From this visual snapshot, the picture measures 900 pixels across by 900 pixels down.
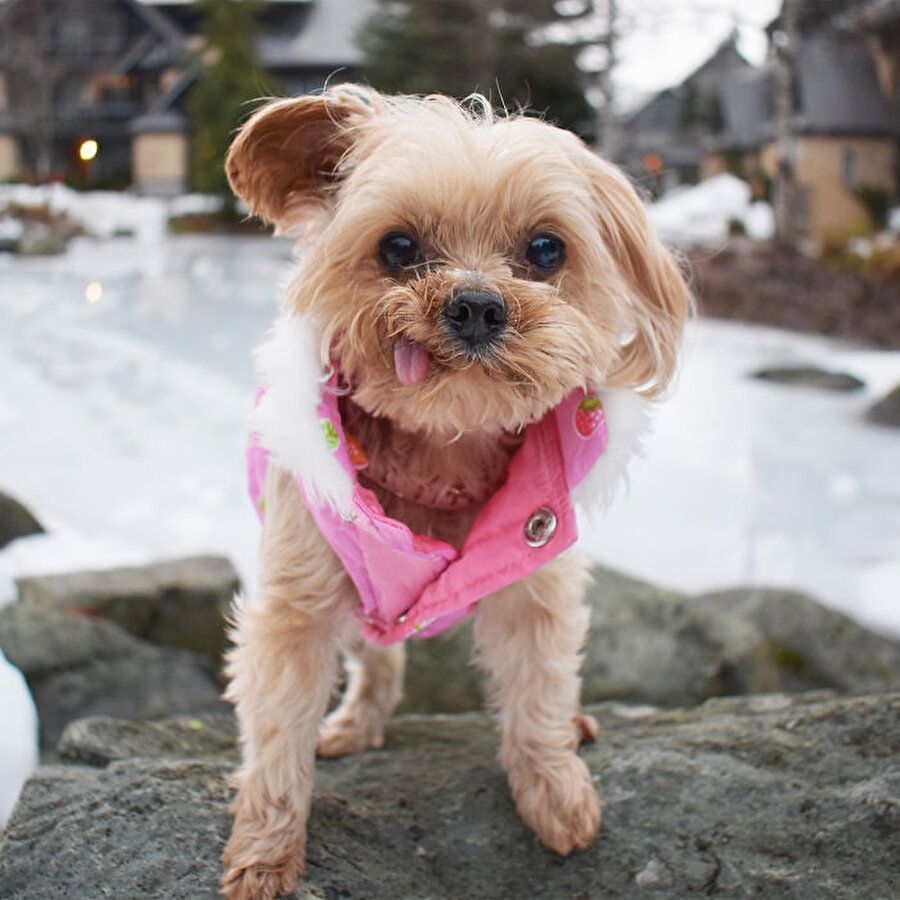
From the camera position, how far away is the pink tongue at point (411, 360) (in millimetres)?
1892

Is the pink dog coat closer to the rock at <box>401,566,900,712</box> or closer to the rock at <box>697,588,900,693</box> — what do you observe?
the rock at <box>401,566,900,712</box>

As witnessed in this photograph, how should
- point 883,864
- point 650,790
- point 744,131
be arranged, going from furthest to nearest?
1. point 744,131
2. point 650,790
3. point 883,864

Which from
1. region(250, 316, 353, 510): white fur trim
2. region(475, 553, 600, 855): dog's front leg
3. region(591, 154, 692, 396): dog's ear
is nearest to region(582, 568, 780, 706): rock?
region(475, 553, 600, 855): dog's front leg

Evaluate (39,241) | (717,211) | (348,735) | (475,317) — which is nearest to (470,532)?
(475,317)

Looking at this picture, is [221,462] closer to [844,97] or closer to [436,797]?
[436,797]

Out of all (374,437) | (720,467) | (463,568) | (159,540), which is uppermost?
(374,437)

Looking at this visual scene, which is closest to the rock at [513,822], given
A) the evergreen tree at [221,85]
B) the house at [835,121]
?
the evergreen tree at [221,85]

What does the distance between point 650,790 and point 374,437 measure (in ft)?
3.78

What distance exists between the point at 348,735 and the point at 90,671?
3.54 ft

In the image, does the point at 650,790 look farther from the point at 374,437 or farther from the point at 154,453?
the point at 154,453

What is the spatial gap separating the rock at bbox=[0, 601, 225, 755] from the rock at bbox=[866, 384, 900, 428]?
5868 mm

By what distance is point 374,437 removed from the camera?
88.7 inches

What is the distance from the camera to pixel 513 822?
235 centimetres

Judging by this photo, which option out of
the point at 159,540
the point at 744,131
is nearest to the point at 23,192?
the point at 159,540
